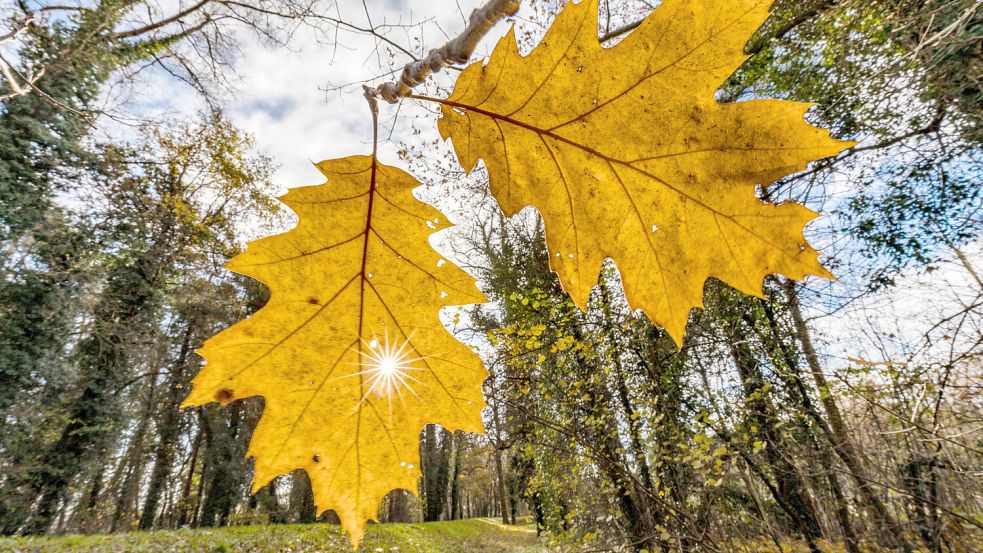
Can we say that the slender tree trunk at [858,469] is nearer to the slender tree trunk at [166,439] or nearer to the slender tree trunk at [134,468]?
the slender tree trunk at [166,439]

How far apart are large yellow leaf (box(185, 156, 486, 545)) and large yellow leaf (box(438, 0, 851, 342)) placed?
19 cm

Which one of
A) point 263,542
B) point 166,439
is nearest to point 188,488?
point 166,439

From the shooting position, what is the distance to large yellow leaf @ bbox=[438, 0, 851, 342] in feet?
1.83

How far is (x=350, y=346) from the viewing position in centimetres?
75

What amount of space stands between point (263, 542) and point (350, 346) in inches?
450

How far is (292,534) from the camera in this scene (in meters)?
10.5

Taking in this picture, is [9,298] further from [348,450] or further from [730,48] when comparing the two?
[730,48]

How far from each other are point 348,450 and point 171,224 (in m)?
15.4

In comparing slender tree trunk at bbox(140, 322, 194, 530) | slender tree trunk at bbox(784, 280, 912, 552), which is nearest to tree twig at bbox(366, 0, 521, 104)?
slender tree trunk at bbox(784, 280, 912, 552)

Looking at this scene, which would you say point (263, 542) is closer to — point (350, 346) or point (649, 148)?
point (350, 346)

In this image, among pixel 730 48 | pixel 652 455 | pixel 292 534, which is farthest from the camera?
pixel 292 534

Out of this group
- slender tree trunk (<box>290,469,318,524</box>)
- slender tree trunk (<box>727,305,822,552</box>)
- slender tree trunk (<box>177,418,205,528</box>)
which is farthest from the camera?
slender tree trunk (<box>290,469,318,524</box>)

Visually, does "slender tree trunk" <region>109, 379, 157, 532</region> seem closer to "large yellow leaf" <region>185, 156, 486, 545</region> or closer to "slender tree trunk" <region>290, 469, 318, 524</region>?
"slender tree trunk" <region>290, 469, 318, 524</region>

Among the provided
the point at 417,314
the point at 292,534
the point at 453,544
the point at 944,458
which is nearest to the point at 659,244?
the point at 417,314
